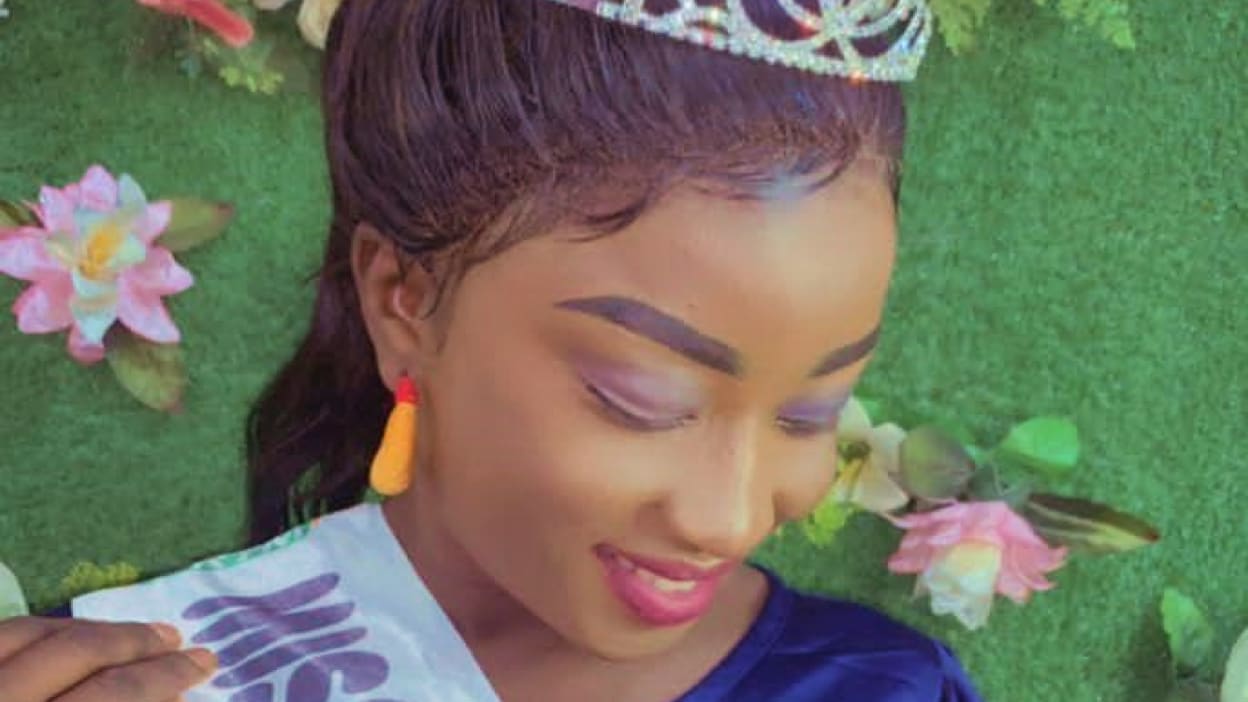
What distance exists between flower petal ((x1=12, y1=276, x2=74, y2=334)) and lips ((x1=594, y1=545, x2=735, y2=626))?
0.62 metres

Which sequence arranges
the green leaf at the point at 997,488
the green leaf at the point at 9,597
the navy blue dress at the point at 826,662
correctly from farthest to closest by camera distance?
the green leaf at the point at 997,488 → the green leaf at the point at 9,597 → the navy blue dress at the point at 826,662

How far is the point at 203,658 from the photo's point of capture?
100 centimetres

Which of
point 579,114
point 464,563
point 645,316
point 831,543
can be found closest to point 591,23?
point 579,114

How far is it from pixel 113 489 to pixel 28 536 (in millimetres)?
81

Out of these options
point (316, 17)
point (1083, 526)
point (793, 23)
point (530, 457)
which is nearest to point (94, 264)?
point (316, 17)

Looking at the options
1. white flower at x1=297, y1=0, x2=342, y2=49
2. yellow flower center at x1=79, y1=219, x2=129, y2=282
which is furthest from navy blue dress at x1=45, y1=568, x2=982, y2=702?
white flower at x1=297, y1=0, x2=342, y2=49

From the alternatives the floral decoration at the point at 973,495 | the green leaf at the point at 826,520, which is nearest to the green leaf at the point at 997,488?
the floral decoration at the point at 973,495

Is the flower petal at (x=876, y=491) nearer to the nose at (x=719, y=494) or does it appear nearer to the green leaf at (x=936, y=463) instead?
the green leaf at (x=936, y=463)

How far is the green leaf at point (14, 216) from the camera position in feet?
4.50

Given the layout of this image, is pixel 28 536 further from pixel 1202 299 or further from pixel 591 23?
pixel 1202 299

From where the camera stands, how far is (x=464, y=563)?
3.54ft

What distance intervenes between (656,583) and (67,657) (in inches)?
12.0

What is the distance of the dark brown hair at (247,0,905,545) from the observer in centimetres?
88

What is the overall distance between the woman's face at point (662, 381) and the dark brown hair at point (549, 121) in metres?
0.02
